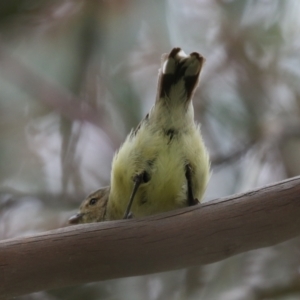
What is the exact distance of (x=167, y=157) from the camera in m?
2.20

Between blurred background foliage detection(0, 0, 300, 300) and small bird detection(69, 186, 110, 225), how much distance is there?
419mm

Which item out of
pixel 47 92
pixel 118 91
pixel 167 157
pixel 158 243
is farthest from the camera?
pixel 118 91

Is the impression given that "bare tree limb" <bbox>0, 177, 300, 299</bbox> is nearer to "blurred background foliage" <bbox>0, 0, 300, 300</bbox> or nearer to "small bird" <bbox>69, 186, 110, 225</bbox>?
"small bird" <bbox>69, 186, 110, 225</bbox>

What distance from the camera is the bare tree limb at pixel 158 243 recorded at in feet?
5.57

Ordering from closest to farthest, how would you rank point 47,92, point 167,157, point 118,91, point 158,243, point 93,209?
point 158,243
point 167,157
point 93,209
point 47,92
point 118,91

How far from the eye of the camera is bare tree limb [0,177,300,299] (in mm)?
1698

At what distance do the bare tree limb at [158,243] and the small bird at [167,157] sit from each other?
1.37 ft

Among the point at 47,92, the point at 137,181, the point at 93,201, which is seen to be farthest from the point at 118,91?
the point at 137,181

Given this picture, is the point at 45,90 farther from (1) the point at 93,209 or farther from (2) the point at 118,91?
(1) the point at 93,209

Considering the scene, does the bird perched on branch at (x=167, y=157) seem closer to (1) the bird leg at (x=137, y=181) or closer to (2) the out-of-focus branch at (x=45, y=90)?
(1) the bird leg at (x=137, y=181)

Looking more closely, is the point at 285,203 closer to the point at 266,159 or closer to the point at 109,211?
the point at 109,211

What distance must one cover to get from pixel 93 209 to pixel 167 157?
71 centimetres

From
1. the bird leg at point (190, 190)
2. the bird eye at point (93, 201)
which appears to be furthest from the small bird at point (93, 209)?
the bird leg at point (190, 190)

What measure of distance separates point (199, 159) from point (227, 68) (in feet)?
4.98
